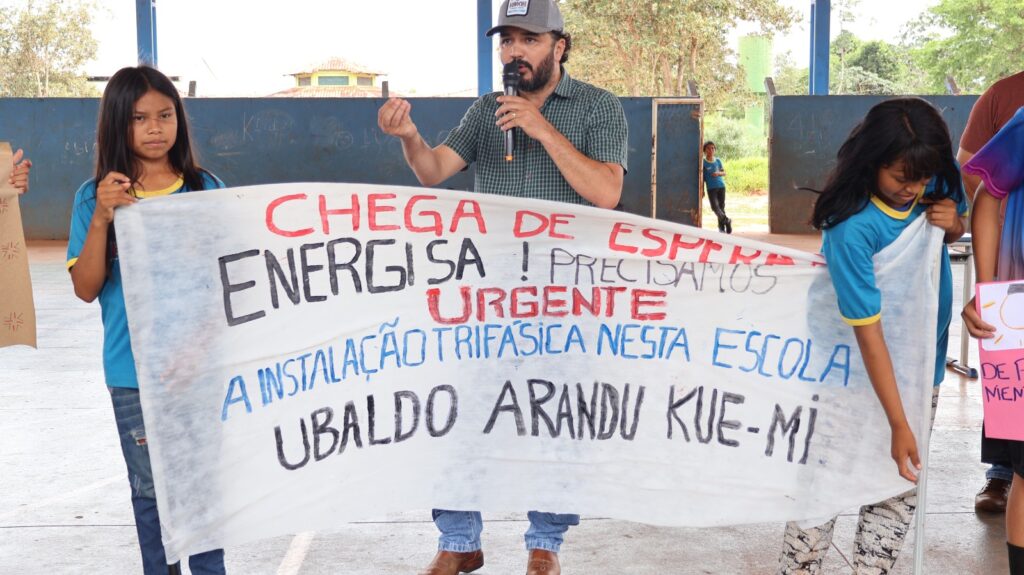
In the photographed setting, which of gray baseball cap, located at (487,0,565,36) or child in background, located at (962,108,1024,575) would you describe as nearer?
child in background, located at (962,108,1024,575)

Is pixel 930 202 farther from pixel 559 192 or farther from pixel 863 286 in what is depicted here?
pixel 559 192

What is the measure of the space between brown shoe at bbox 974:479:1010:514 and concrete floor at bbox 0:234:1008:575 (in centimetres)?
5

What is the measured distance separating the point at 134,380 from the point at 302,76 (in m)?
40.3

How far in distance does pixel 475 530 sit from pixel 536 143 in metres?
1.34

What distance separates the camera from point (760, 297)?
305 cm

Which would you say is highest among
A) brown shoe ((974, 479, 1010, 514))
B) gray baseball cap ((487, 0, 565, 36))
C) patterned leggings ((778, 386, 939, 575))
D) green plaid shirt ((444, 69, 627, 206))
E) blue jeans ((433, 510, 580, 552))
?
gray baseball cap ((487, 0, 565, 36))

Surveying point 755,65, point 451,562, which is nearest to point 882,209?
point 451,562

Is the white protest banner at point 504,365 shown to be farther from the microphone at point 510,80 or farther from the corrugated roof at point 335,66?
the corrugated roof at point 335,66

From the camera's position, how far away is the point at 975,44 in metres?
34.5

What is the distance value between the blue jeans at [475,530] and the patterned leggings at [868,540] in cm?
73

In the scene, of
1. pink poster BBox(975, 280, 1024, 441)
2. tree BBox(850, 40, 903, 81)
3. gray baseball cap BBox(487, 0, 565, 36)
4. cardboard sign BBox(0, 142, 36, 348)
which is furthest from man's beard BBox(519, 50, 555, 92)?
tree BBox(850, 40, 903, 81)

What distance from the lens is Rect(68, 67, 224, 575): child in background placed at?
280 cm

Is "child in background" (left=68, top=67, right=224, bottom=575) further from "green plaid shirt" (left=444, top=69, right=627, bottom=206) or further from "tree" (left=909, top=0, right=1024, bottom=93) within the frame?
"tree" (left=909, top=0, right=1024, bottom=93)

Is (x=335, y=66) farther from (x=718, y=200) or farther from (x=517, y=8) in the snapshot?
(x=517, y=8)
